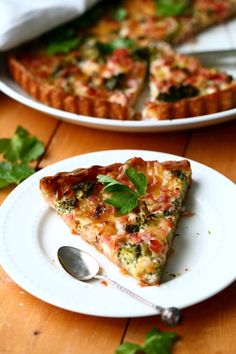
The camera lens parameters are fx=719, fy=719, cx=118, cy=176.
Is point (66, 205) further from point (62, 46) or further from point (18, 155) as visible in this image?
point (62, 46)

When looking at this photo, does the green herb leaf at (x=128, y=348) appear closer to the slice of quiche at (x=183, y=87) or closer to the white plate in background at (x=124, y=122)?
the white plate in background at (x=124, y=122)

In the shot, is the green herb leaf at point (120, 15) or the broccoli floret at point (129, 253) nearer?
the broccoli floret at point (129, 253)

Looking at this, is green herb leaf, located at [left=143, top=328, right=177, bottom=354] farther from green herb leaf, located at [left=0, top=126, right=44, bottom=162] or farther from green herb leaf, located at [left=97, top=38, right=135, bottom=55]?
green herb leaf, located at [left=97, top=38, right=135, bottom=55]

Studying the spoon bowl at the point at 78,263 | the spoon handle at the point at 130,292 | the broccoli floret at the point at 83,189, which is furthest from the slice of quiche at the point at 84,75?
the spoon handle at the point at 130,292

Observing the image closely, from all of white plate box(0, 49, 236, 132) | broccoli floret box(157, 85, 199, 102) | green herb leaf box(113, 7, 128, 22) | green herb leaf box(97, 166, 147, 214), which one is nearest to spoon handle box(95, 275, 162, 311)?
green herb leaf box(97, 166, 147, 214)

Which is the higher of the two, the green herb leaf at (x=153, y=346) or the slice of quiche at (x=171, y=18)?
the green herb leaf at (x=153, y=346)

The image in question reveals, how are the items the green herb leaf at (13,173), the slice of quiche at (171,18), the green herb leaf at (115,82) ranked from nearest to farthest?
the green herb leaf at (13,173), the green herb leaf at (115,82), the slice of quiche at (171,18)

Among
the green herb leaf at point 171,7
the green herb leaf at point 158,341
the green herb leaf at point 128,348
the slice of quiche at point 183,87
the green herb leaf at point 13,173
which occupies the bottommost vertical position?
the green herb leaf at point 171,7
